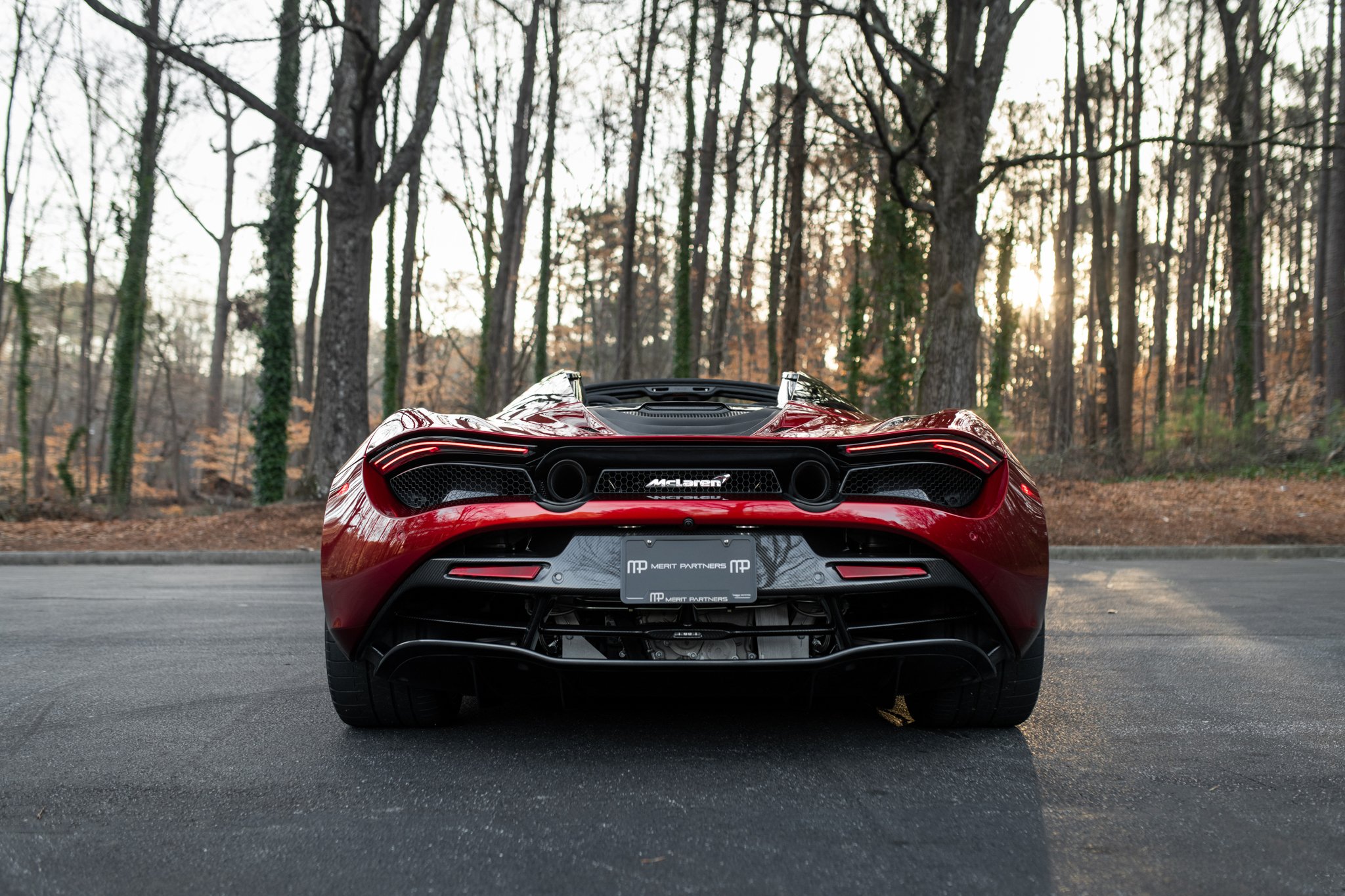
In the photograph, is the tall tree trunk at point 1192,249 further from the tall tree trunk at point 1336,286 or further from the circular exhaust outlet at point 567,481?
the circular exhaust outlet at point 567,481

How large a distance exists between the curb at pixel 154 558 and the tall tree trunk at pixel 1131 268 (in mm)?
14738

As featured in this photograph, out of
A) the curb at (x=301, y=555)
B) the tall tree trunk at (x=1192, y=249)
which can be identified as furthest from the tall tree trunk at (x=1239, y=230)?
the curb at (x=301, y=555)

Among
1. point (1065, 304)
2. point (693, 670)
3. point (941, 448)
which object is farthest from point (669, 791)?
Result: point (1065, 304)

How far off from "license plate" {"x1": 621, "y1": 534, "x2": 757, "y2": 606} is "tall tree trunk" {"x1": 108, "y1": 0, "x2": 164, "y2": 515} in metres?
20.3

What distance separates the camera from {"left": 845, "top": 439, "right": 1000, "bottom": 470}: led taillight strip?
2609mm

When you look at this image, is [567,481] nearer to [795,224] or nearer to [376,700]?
[376,700]

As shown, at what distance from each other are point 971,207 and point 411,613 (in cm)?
981

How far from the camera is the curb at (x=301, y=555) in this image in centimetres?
956

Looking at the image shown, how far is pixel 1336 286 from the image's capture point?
17578mm

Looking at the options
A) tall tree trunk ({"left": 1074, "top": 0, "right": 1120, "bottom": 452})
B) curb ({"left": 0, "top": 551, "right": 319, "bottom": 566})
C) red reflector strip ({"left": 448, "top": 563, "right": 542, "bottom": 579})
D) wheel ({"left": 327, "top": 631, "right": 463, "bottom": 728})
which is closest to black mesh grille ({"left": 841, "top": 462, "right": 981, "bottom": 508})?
red reflector strip ({"left": 448, "top": 563, "right": 542, "bottom": 579})

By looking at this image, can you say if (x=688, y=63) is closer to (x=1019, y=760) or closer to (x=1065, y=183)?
(x=1065, y=183)

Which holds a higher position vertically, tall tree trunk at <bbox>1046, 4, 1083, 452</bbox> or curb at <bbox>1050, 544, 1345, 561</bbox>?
tall tree trunk at <bbox>1046, 4, 1083, 452</bbox>

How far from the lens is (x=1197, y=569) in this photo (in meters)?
8.27

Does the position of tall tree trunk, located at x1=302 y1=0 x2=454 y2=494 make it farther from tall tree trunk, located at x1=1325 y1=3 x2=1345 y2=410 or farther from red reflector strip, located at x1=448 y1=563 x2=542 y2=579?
tall tree trunk, located at x1=1325 y1=3 x2=1345 y2=410
